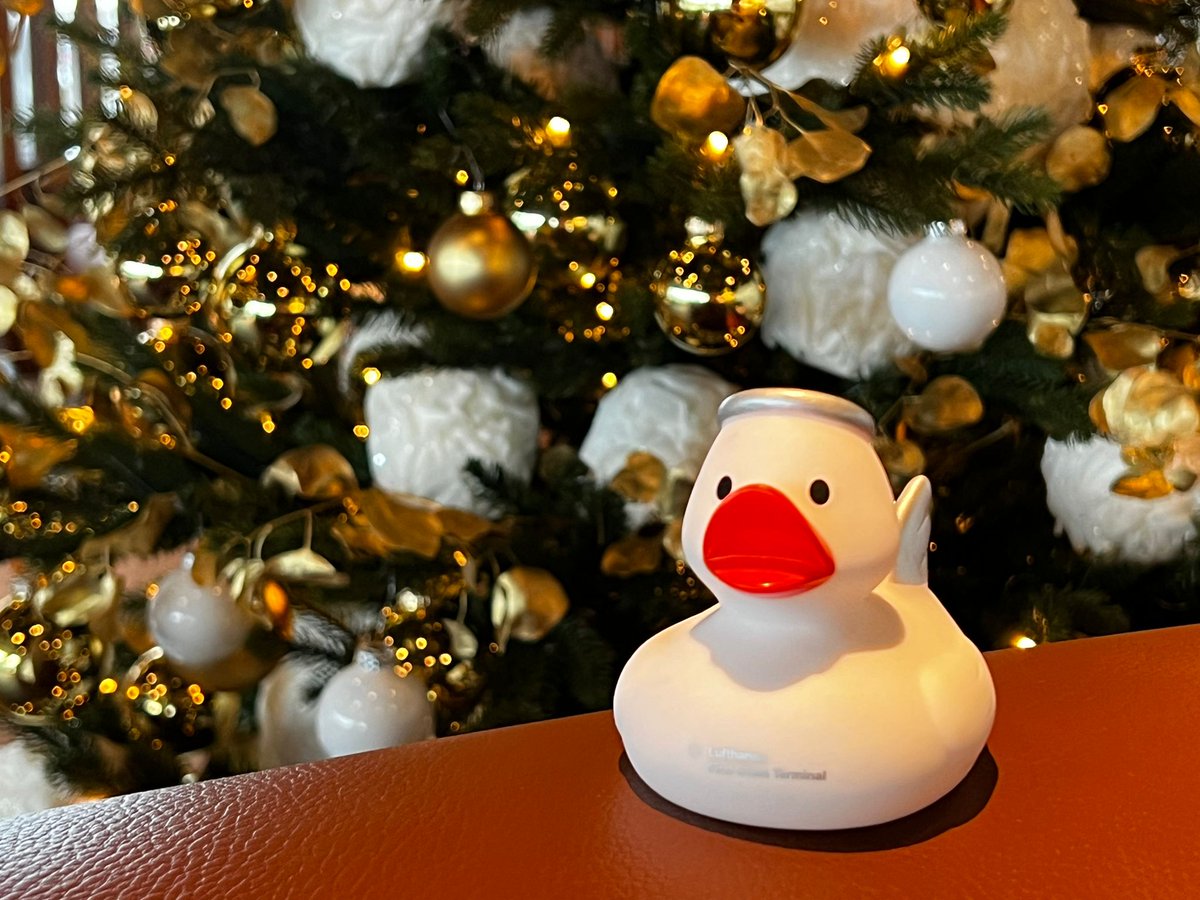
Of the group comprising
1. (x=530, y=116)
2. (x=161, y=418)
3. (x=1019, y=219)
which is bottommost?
(x=161, y=418)

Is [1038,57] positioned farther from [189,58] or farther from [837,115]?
[189,58]

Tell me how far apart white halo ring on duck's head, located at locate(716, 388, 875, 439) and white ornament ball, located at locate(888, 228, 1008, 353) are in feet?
0.94

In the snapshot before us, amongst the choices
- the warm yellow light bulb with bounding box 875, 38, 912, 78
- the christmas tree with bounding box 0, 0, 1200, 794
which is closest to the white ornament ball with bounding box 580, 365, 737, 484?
the christmas tree with bounding box 0, 0, 1200, 794

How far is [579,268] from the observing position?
0.76m

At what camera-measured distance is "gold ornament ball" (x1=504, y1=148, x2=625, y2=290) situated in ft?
2.41

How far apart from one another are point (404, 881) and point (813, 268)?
50 cm

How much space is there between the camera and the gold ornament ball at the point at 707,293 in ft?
2.30

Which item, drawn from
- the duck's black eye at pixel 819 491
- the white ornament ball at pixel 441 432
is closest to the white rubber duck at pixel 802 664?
the duck's black eye at pixel 819 491

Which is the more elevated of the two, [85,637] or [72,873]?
[72,873]

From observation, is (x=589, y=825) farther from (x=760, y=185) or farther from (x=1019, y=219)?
(x=1019, y=219)

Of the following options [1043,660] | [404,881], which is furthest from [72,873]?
[1043,660]

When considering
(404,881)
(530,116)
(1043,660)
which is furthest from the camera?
(530,116)

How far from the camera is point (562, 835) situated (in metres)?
0.37

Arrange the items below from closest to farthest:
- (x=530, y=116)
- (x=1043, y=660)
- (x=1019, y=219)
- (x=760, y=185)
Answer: (x=1043, y=660), (x=760, y=185), (x=530, y=116), (x=1019, y=219)
